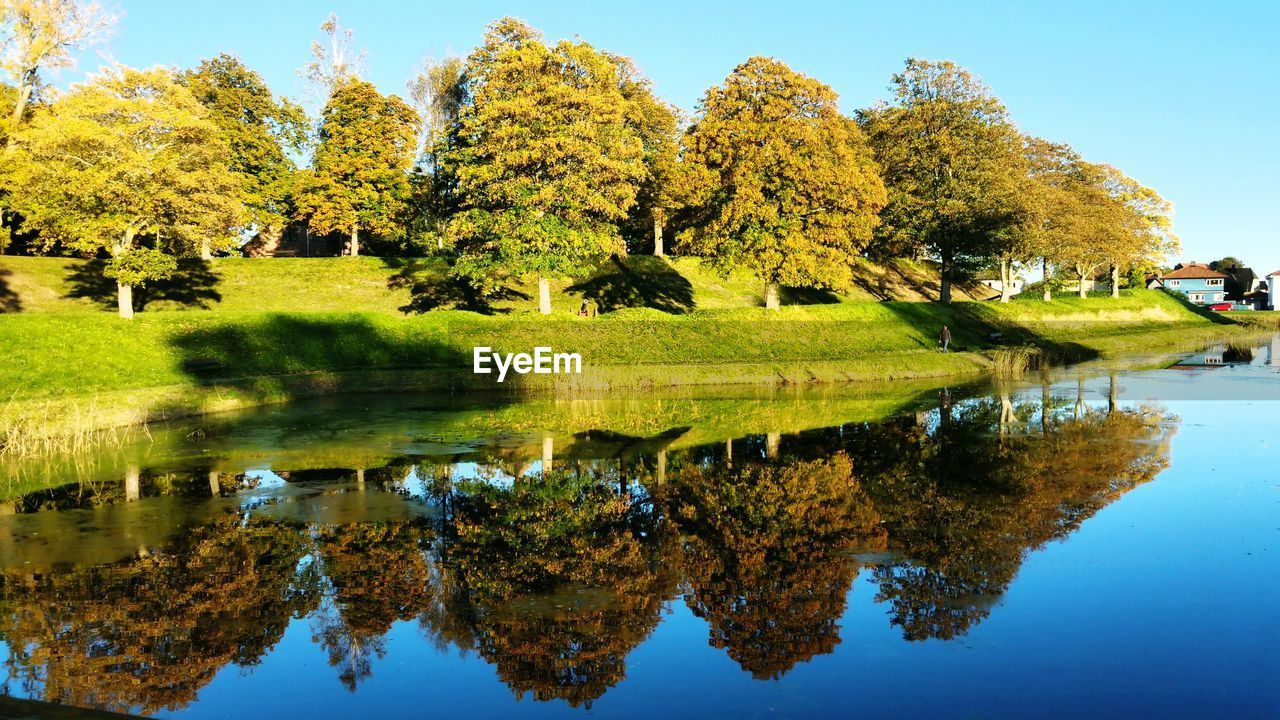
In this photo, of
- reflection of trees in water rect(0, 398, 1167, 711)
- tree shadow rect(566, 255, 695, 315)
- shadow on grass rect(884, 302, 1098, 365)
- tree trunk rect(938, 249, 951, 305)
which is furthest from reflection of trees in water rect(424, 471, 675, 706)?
tree trunk rect(938, 249, 951, 305)

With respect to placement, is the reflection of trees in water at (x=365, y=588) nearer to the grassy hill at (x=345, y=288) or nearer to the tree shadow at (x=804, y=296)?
the grassy hill at (x=345, y=288)

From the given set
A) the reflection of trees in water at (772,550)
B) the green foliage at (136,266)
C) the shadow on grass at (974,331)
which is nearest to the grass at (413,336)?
the shadow on grass at (974,331)

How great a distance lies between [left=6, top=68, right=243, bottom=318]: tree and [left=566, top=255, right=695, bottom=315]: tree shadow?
26.7 metres

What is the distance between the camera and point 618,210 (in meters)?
49.7

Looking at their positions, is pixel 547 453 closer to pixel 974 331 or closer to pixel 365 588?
pixel 365 588

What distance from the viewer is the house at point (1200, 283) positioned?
545 ft

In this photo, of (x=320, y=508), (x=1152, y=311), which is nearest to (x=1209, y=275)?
(x=1152, y=311)

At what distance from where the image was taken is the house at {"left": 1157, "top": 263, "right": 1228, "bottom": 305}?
545ft

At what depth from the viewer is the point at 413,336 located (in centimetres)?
4269

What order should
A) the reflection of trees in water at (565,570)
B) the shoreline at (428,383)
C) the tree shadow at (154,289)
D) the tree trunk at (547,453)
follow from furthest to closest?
1. the tree shadow at (154,289)
2. the shoreline at (428,383)
3. the tree trunk at (547,453)
4. the reflection of trees in water at (565,570)

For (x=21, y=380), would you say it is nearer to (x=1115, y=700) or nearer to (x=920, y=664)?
(x=920, y=664)

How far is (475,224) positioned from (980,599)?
4131 cm

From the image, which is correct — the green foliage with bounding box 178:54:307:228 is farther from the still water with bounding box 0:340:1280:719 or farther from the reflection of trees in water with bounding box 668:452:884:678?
the reflection of trees in water with bounding box 668:452:884:678

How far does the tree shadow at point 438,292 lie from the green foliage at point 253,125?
12685 millimetres
